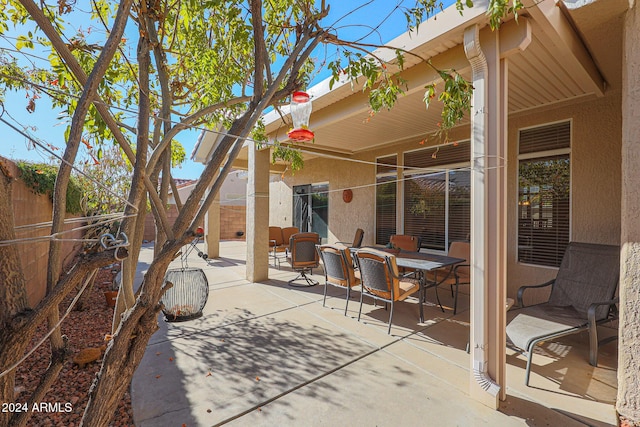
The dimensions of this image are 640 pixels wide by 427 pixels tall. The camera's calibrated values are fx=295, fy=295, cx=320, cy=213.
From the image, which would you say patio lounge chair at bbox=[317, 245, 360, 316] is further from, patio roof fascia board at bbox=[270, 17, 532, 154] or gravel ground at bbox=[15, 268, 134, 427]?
gravel ground at bbox=[15, 268, 134, 427]

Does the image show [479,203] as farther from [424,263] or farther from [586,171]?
[586,171]

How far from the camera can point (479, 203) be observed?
2443 mm

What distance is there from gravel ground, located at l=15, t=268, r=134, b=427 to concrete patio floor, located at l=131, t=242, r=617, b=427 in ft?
1.18

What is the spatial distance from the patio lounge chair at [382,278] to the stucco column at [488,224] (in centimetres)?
130

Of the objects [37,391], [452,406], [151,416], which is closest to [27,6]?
[37,391]

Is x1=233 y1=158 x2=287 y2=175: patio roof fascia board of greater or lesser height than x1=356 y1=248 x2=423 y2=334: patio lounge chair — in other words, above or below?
above

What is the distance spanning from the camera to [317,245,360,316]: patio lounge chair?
170 inches

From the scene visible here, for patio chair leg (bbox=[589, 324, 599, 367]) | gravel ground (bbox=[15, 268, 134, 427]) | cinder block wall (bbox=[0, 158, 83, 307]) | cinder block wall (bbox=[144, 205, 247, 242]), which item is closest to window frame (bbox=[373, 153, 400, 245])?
patio chair leg (bbox=[589, 324, 599, 367])

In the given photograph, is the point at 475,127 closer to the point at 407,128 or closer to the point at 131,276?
the point at 131,276

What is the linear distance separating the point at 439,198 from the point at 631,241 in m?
4.06

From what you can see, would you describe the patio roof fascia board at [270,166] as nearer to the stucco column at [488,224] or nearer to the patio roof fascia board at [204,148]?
the patio roof fascia board at [204,148]

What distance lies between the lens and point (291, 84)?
6.62 feet

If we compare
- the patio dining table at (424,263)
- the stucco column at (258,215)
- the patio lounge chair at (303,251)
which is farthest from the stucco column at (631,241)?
A: the stucco column at (258,215)

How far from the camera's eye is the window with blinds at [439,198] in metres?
5.72
